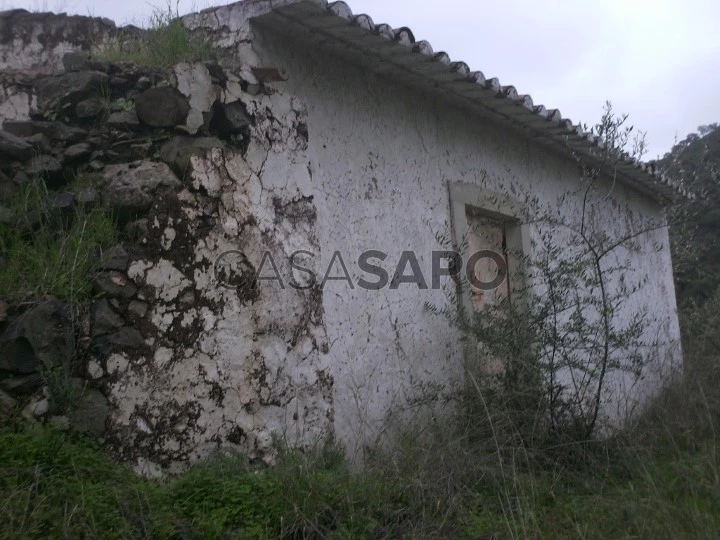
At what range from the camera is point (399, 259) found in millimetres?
5000

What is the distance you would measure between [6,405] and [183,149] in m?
1.42

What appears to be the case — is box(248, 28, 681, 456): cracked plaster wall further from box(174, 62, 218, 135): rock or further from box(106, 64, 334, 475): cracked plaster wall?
box(174, 62, 218, 135): rock

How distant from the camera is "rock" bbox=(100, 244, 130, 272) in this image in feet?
11.4

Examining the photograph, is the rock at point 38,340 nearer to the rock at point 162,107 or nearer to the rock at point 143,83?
the rock at point 162,107

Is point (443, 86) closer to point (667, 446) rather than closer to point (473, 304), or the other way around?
point (473, 304)

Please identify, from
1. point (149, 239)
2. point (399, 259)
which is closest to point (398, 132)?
point (399, 259)

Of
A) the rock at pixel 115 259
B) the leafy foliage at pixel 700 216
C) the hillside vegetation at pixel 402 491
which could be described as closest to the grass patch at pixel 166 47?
the rock at pixel 115 259

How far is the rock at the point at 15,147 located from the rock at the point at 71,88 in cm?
35

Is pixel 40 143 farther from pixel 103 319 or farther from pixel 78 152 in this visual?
pixel 103 319

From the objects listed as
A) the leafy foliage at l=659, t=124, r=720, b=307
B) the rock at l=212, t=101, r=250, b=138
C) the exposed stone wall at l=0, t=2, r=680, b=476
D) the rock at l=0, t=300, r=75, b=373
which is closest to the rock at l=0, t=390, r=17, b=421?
the exposed stone wall at l=0, t=2, r=680, b=476

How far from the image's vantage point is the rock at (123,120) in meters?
3.94

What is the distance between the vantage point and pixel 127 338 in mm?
3387

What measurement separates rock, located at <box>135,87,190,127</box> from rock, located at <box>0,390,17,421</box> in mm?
1524

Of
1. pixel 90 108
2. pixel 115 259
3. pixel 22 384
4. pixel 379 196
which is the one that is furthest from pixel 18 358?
pixel 379 196
